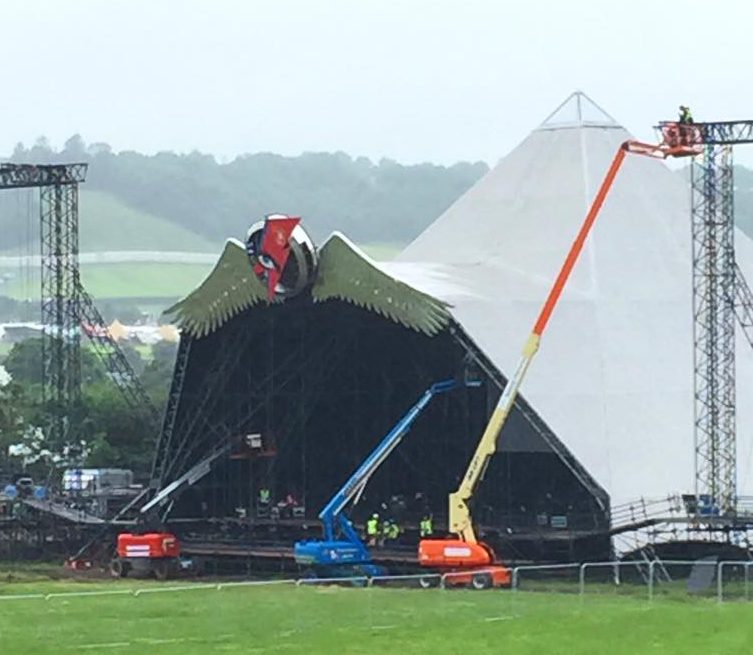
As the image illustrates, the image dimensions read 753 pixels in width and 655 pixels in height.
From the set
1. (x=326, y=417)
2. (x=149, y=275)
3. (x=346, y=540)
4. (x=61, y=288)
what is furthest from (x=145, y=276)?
A: (x=346, y=540)

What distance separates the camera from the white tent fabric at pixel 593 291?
66312 mm

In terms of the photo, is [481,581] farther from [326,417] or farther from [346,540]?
[326,417]

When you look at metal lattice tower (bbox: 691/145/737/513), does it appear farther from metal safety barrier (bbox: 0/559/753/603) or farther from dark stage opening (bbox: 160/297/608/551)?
metal safety barrier (bbox: 0/559/753/603)

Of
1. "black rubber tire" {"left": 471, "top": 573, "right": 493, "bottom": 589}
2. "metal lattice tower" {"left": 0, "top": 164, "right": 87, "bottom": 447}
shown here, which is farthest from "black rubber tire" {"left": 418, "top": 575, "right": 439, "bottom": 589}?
"metal lattice tower" {"left": 0, "top": 164, "right": 87, "bottom": 447}

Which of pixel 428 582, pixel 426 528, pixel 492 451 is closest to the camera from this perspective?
pixel 428 582

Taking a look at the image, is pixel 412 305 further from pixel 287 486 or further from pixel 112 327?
pixel 112 327

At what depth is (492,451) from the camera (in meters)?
62.2

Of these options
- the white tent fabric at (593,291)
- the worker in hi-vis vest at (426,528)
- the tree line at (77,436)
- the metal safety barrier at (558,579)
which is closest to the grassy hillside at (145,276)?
the tree line at (77,436)

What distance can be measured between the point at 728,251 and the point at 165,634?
36296mm

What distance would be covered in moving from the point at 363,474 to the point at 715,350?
11406 millimetres

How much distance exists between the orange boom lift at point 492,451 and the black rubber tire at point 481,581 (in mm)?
1594

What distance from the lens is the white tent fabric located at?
6631cm

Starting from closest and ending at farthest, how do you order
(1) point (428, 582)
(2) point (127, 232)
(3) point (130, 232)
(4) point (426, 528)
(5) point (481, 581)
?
(1) point (428, 582)
(5) point (481, 581)
(4) point (426, 528)
(2) point (127, 232)
(3) point (130, 232)

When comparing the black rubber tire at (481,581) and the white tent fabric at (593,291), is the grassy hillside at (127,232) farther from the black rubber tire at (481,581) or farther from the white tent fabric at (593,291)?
the black rubber tire at (481,581)
